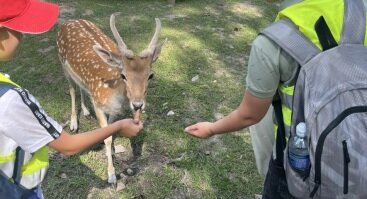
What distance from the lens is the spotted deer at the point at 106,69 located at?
3803 mm

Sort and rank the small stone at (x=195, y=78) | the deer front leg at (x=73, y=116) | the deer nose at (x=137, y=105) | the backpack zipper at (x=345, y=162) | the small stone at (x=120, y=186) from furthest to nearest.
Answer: the small stone at (x=195, y=78)
the deer front leg at (x=73, y=116)
the small stone at (x=120, y=186)
the deer nose at (x=137, y=105)
the backpack zipper at (x=345, y=162)

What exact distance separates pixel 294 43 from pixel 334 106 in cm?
29

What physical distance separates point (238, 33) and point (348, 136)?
5.87 m

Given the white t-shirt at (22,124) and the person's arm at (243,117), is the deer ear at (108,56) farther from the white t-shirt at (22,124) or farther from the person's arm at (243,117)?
the white t-shirt at (22,124)

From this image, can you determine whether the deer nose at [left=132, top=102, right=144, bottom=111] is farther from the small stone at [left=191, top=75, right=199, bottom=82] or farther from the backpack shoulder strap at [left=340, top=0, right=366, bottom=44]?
the backpack shoulder strap at [left=340, top=0, right=366, bottom=44]

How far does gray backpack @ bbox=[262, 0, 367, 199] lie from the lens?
1518 mm

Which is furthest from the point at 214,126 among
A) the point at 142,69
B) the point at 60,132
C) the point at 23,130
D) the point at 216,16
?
the point at 216,16

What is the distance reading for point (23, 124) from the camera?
5.78 ft

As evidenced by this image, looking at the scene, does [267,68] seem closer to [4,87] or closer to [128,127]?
[128,127]

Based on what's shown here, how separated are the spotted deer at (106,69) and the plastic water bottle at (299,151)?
2.14 m

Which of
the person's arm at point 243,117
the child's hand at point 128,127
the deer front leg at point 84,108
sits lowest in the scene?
the deer front leg at point 84,108

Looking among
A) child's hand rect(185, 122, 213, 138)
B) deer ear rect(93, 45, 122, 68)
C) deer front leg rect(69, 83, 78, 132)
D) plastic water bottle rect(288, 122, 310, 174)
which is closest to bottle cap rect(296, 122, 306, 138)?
plastic water bottle rect(288, 122, 310, 174)

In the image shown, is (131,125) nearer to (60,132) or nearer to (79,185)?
(60,132)

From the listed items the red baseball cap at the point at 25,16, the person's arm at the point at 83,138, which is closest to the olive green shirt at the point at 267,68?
the person's arm at the point at 83,138
